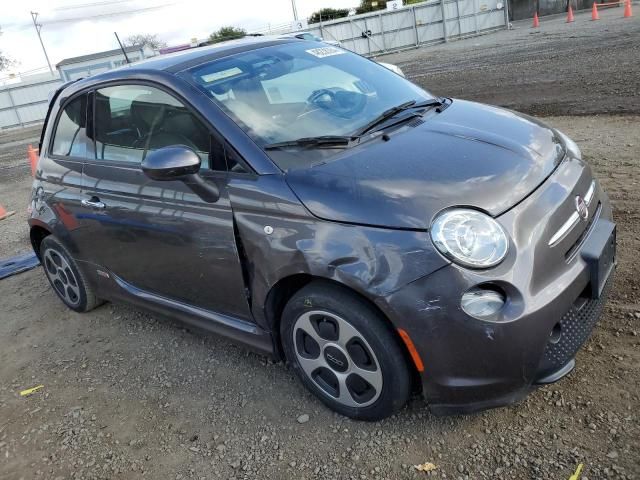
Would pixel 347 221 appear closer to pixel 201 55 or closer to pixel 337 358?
pixel 337 358

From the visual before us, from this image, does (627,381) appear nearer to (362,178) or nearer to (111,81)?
(362,178)

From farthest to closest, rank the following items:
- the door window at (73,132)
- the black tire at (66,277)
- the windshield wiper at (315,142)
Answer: the black tire at (66,277) < the door window at (73,132) < the windshield wiper at (315,142)

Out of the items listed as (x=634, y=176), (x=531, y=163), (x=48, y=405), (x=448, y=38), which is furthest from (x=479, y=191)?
(x=448, y=38)

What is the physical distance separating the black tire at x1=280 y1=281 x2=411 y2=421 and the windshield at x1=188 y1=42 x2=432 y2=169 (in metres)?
0.73

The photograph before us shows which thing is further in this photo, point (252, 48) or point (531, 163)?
point (252, 48)

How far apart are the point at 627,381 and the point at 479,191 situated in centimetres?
120

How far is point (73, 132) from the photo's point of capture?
12.8 feet

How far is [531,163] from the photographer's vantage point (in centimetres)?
257

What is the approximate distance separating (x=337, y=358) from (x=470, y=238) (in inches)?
33.9

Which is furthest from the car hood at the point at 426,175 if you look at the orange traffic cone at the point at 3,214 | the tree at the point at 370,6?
the tree at the point at 370,6

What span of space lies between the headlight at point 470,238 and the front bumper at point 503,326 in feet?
0.15

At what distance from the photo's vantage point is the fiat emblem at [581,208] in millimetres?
2523

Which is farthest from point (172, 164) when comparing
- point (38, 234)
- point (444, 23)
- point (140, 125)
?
point (444, 23)

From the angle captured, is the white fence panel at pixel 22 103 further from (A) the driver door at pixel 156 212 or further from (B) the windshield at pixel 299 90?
(B) the windshield at pixel 299 90
